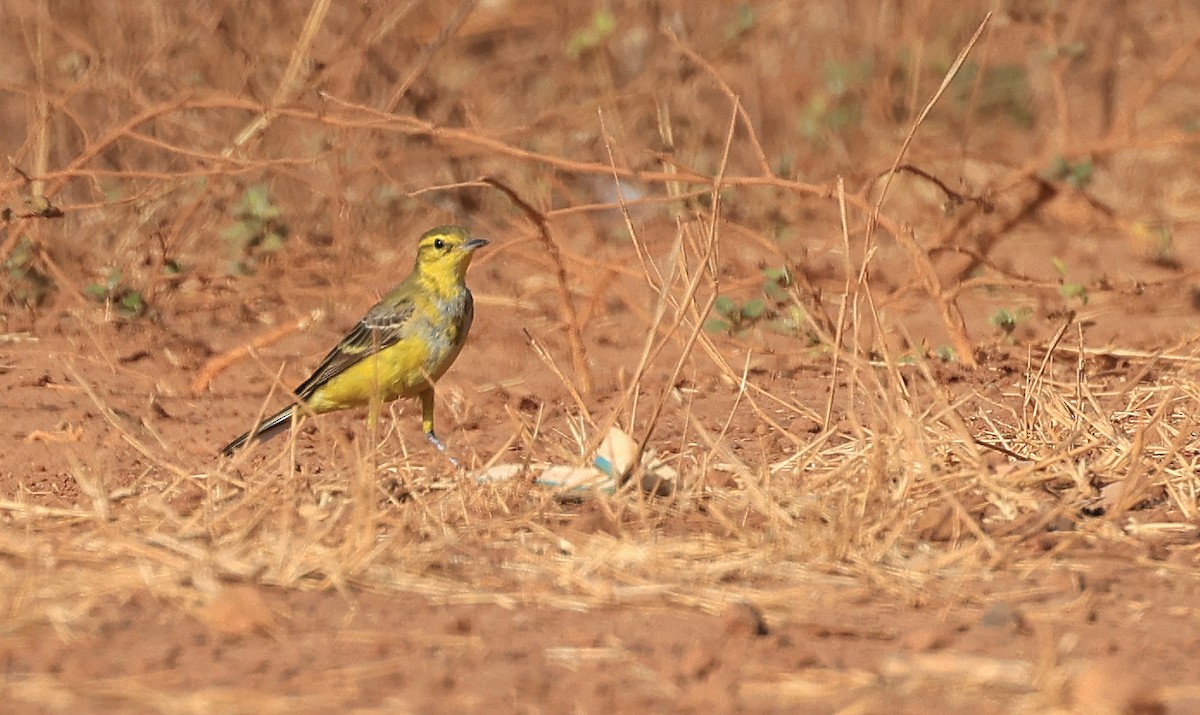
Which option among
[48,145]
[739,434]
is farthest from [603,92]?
[739,434]

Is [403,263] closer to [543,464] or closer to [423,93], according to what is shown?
[423,93]

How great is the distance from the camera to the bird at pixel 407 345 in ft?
25.9

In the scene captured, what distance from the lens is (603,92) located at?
1277 cm

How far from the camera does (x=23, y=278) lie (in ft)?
32.1

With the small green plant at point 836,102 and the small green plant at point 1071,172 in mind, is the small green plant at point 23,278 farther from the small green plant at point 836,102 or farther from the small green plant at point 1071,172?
the small green plant at point 836,102

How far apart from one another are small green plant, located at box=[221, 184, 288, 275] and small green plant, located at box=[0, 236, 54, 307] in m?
1.18

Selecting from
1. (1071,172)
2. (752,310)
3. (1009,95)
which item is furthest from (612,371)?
(1009,95)

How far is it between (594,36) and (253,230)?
3329 mm

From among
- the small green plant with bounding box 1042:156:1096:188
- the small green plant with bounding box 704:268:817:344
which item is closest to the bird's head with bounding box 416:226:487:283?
the small green plant with bounding box 704:268:817:344

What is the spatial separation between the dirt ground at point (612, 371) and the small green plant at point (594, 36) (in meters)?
0.11

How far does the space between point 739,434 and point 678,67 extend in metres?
5.86

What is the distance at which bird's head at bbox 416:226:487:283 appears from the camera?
8.34 metres

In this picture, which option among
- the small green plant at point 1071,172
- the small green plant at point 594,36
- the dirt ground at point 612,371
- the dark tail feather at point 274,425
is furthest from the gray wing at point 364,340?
the small green plant at point 594,36

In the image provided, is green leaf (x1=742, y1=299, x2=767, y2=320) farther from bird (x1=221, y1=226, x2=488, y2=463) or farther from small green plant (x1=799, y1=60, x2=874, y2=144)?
small green plant (x1=799, y1=60, x2=874, y2=144)
